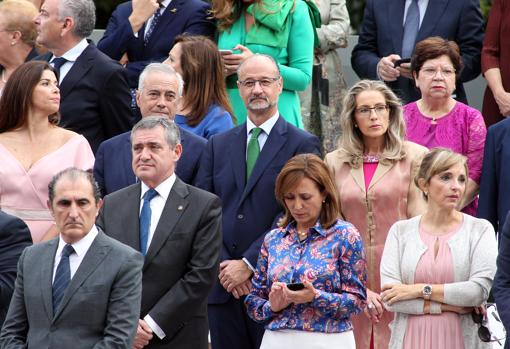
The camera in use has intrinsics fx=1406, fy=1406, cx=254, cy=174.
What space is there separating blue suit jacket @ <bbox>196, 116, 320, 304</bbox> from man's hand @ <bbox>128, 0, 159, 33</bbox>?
195cm

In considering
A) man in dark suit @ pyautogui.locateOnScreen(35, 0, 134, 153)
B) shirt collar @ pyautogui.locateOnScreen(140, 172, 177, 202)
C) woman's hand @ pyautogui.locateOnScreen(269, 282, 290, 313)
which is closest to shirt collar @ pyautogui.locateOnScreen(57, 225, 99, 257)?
shirt collar @ pyautogui.locateOnScreen(140, 172, 177, 202)

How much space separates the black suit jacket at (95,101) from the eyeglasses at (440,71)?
2161mm

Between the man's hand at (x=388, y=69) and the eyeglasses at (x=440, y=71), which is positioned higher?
the man's hand at (x=388, y=69)

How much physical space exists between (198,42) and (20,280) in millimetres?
2941

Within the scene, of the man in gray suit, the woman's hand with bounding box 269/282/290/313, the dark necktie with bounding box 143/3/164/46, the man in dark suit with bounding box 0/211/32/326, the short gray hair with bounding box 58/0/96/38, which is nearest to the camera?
the man in gray suit

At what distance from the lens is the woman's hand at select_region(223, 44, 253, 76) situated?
34.0 feet

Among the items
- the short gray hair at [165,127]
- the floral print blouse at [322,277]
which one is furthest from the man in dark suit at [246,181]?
the short gray hair at [165,127]

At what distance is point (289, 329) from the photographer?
8227mm

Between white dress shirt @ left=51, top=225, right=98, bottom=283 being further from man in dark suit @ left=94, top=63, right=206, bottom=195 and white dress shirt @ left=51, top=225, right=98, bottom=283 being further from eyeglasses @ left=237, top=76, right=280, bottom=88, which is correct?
eyeglasses @ left=237, top=76, right=280, bottom=88

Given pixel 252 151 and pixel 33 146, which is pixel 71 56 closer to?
pixel 33 146

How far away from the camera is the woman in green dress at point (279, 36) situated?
34.6 ft

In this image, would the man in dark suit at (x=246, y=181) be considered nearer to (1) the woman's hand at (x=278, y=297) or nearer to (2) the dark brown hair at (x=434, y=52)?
(1) the woman's hand at (x=278, y=297)

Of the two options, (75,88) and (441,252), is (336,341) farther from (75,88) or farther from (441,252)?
(75,88)

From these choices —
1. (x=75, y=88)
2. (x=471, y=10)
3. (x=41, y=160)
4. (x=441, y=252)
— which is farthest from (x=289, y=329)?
(x=471, y=10)
